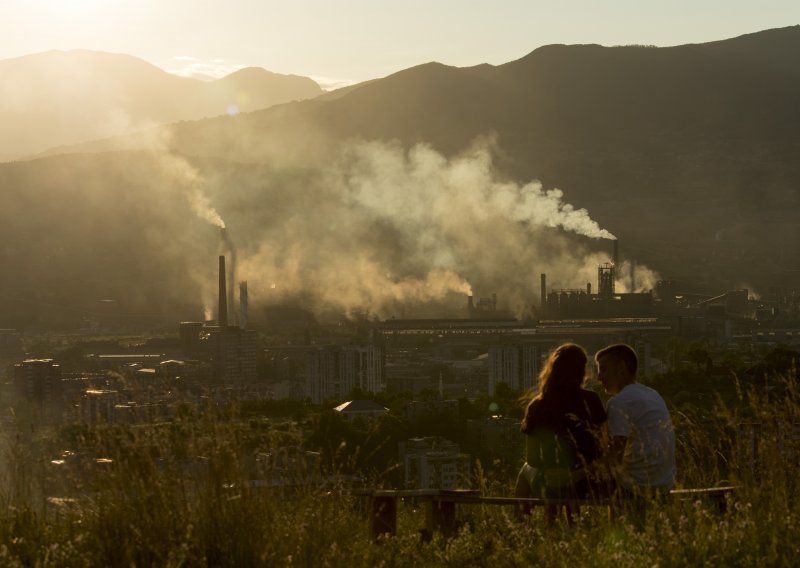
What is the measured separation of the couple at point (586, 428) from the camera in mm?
5789

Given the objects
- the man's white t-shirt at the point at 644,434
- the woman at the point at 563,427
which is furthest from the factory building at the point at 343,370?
the man's white t-shirt at the point at 644,434

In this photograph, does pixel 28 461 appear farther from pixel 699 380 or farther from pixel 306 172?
pixel 306 172

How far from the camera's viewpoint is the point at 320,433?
1912 cm

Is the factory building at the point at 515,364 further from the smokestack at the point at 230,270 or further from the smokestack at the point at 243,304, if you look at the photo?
the smokestack at the point at 230,270

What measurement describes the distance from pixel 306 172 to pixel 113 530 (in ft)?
403

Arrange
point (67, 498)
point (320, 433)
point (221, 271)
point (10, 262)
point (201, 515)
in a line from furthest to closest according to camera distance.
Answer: point (10, 262) < point (221, 271) < point (320, 433) < point (67, 498) < point (201, 515)

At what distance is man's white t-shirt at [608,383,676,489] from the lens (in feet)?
18.9

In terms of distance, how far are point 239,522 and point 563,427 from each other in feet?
5.54

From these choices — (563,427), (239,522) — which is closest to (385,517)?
(563,427)

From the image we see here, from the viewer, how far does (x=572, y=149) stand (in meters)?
152

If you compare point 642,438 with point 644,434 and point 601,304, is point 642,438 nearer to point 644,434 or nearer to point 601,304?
point 644,434

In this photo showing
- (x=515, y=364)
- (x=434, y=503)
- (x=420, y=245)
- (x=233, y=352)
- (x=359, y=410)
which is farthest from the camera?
(x=420, y=245)

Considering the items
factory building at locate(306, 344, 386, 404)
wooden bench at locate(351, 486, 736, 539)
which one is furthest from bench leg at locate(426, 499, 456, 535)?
factory building at locate(306, 344, 386, 404)

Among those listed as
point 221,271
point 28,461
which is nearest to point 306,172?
point 221,271
